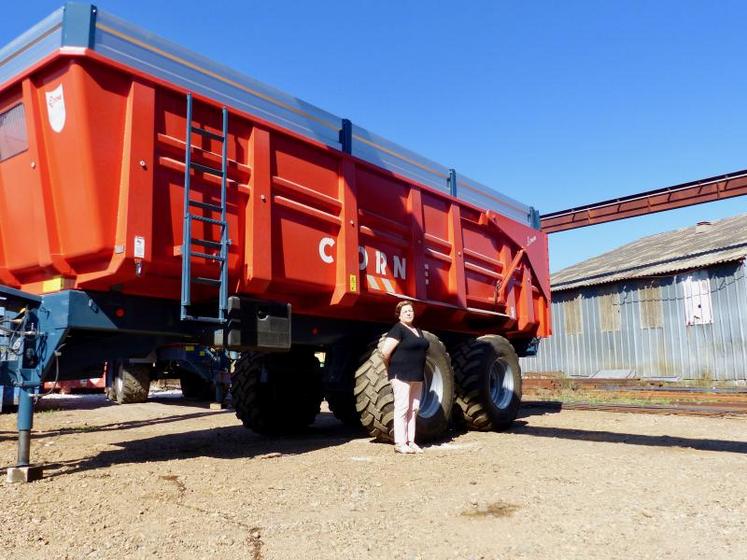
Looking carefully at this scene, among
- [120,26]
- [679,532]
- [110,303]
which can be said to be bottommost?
[679,532]

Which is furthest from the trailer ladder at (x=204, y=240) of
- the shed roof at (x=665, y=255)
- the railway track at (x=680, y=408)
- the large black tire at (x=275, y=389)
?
the shed roof at (x=665, y=255)

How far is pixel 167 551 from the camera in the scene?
3.09 m

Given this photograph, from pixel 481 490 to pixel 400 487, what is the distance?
576mm

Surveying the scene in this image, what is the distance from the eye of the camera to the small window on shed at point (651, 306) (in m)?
18.3

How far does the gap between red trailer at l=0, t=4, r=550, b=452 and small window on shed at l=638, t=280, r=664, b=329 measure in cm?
Answer: 1237

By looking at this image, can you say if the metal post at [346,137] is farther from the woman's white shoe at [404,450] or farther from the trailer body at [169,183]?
the woman's white shoe at [404,450]

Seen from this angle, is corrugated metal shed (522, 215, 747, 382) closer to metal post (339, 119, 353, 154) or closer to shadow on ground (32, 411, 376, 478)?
shadow on ground (32, 411, 376, 478)

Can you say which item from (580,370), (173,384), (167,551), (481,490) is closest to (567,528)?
(481,490)

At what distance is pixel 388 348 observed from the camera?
6.12 meters

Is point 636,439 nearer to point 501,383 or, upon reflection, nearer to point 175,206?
point 501,383

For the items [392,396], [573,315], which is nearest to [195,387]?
[392,396]

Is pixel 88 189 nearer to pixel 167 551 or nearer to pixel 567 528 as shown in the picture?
pixel 167 551

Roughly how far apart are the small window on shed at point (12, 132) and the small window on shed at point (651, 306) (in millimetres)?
17403

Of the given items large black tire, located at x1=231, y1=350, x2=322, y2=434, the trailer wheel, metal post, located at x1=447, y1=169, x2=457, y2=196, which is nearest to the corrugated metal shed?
metal post, located at x1=447, y1=169, x2=457, y2=196
